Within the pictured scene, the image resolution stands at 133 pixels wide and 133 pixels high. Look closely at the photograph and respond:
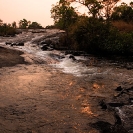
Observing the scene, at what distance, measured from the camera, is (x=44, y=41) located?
25.4 metres

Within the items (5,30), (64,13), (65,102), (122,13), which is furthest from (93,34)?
(5,30)

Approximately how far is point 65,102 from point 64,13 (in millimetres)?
17662

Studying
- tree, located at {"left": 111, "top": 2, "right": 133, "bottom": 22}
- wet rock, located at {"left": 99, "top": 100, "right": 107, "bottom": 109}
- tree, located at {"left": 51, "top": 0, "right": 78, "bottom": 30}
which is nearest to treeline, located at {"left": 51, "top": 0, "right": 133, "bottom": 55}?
tree, located at {"left": 51, "top": 0, "right": 78, "bottom": 30}

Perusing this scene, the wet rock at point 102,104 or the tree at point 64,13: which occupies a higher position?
the tree at point 64,13

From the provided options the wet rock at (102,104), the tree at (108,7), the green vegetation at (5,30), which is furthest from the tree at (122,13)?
the wet rock at (102,104)

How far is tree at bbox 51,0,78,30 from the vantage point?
74.9 feet

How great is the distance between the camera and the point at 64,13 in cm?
2308

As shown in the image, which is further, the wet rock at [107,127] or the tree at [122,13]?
the tree at [122,13]

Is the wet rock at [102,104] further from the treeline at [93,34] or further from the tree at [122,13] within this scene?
the tree at [122,13]

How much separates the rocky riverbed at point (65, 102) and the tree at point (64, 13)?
13.1m

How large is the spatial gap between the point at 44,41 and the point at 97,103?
64.0ft

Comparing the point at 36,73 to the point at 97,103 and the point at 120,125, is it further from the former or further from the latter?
the point at 120,125

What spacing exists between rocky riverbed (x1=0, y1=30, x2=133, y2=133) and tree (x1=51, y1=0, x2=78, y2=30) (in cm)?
1312

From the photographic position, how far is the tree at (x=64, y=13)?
22.8m
